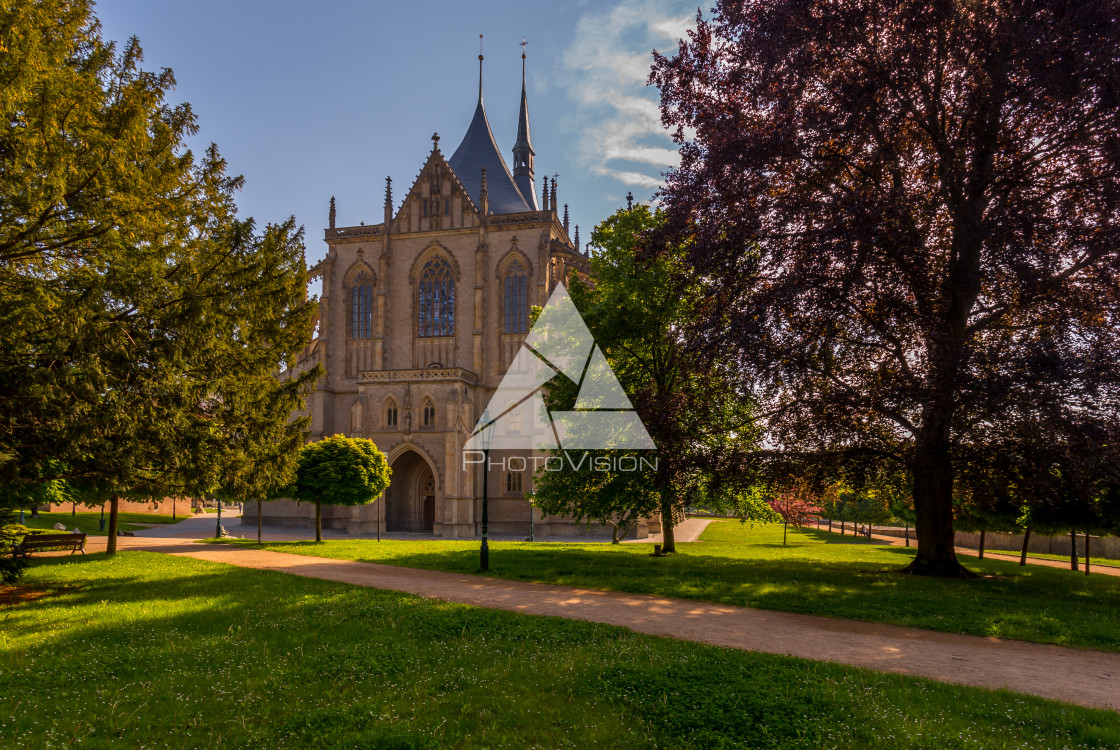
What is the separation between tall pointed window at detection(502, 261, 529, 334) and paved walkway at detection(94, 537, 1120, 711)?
27020mm

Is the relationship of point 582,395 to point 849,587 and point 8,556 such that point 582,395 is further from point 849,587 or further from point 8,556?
point 8,556

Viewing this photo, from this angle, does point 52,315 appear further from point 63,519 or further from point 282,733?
point 63,519

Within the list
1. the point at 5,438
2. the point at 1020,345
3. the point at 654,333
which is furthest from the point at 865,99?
the point at 5,438

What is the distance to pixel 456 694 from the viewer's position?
635 centimetres

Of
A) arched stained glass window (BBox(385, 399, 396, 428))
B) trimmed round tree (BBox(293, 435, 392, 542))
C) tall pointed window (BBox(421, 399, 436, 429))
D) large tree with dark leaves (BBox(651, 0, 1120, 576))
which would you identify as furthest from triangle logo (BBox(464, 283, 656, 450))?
arched stained glass window (BBox(385, 399, 396, 428))

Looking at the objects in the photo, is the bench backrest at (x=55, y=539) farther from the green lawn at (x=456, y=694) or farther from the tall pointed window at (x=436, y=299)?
the tall pointed window at (x=436, y=299)

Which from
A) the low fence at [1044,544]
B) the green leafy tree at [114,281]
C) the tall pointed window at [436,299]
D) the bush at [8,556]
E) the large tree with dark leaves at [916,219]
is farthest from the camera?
the tall pointed window at [436,299]

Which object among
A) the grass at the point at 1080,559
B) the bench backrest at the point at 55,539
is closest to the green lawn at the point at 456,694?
the bench backrest at the point at 55,539

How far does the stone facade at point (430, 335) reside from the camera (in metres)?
37.2

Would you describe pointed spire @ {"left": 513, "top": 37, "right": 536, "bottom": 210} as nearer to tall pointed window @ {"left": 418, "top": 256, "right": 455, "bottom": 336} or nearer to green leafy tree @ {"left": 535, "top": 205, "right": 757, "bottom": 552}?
tall pointed window @ {"left": 418, "top": 256, "right": 455, "bottom": 336}

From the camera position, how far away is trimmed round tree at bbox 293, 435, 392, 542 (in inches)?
1049

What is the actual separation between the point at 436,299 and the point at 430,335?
2.43 metres

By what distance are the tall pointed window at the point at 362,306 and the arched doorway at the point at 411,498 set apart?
954 cm

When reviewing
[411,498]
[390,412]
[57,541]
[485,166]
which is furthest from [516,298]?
[57,541]
